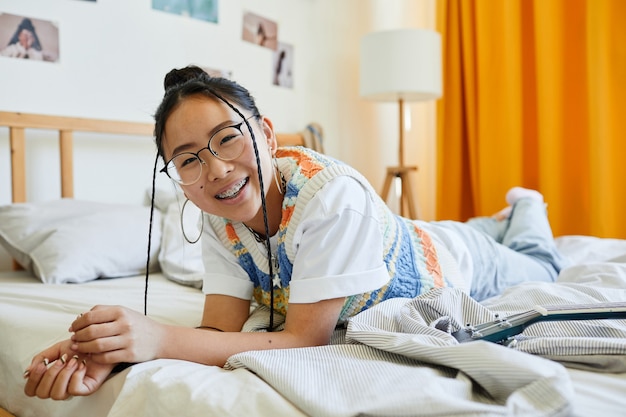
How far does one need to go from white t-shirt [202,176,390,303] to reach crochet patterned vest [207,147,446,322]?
0.10ft

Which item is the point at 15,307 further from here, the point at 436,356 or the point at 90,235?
the point at 436,356

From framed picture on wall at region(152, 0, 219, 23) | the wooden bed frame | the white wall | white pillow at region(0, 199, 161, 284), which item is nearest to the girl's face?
white pillow at region(0, 199, 161, 284)

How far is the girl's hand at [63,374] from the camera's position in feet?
2.43

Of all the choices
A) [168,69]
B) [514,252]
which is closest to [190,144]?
[514,252]

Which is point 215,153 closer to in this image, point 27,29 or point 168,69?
point 27,29

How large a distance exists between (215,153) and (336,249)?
24cm

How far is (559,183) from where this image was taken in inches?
93.4

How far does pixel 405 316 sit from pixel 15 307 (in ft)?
2.86

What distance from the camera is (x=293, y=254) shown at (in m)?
0.91

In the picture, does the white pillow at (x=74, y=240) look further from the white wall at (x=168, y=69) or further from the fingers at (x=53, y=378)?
the fingers at (x=53, y=378)

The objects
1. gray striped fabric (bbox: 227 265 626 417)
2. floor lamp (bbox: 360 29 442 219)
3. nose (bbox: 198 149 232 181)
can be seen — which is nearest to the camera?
gray striped fabric (bbox: 227 265 626 417)

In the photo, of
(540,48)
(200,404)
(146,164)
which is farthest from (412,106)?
(200,404)

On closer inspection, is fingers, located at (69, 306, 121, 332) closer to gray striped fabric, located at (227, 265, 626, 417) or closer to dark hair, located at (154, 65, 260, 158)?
gray striped fabric, located at (227, 265, 626, 417)

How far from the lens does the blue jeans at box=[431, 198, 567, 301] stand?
4.40 ft
